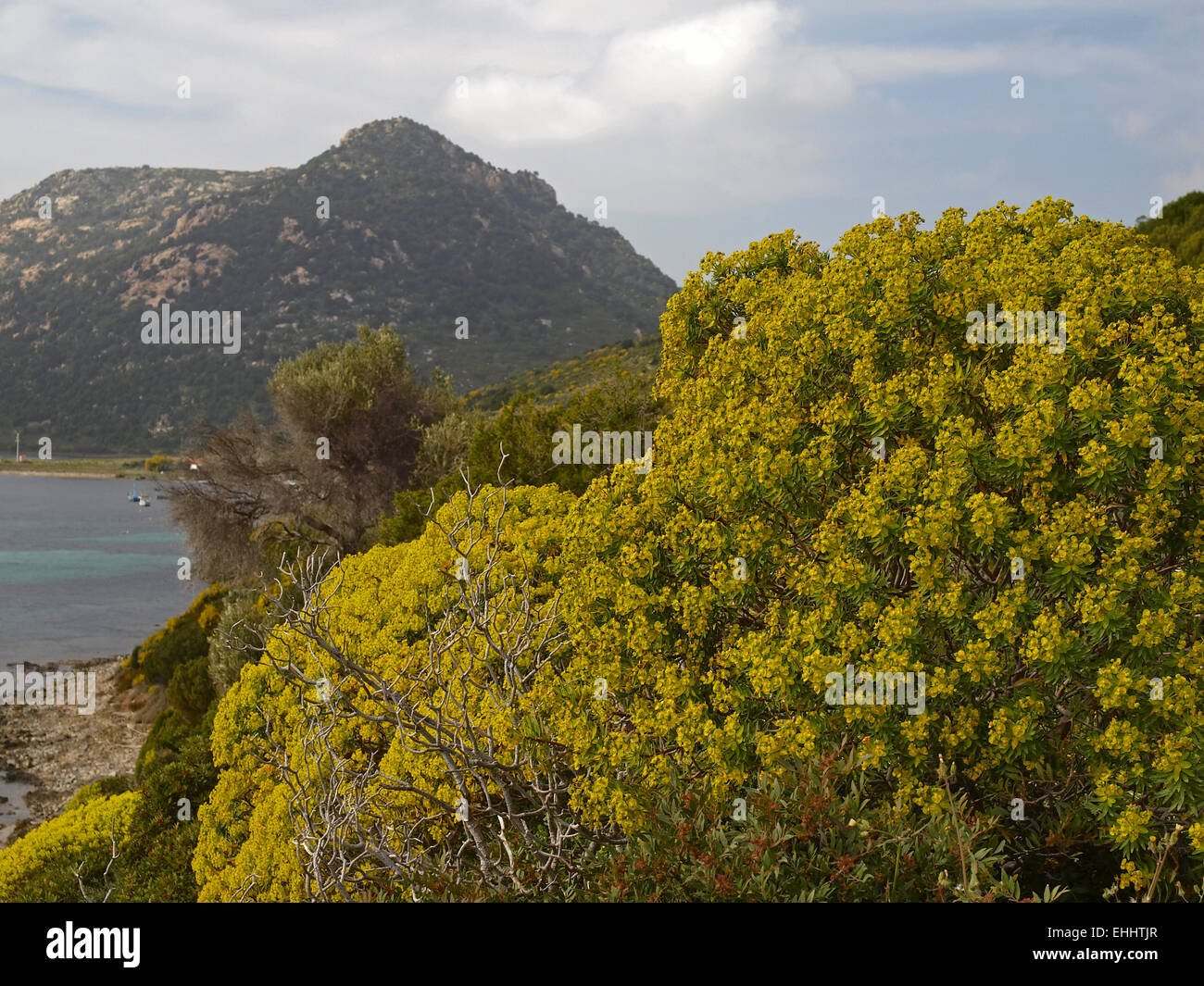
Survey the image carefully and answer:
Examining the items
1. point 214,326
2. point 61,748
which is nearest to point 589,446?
point 61,748

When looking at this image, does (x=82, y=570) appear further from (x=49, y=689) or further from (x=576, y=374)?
(x=576, y=374)

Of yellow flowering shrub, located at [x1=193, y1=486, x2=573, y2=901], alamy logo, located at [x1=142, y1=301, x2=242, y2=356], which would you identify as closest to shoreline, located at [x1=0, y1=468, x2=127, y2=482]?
alamy logo, located at [x1=142, y1=301, x2=242, y2=356]

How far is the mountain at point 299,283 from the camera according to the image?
343 feet

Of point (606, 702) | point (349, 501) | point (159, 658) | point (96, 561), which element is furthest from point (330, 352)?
point (96, 561)

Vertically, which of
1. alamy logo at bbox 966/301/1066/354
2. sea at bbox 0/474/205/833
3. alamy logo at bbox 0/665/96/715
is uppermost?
alamy logo at bbox 966/301/1066/354

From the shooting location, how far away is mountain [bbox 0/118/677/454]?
10444cm

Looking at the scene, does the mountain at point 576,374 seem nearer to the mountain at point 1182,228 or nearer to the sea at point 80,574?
the sea at point 80,574

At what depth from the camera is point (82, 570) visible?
254 feet

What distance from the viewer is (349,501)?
92.4 feet

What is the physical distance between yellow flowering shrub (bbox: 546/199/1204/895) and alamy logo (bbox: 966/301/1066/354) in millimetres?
52

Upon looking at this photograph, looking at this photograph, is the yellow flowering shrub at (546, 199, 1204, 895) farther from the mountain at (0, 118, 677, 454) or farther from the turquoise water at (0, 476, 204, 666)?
the mountain at (0, 118, 677, 454)

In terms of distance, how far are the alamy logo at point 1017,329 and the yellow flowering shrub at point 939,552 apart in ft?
0.17

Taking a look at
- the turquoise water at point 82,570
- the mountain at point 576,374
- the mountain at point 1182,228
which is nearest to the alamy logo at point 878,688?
the mountain at point 1182,228

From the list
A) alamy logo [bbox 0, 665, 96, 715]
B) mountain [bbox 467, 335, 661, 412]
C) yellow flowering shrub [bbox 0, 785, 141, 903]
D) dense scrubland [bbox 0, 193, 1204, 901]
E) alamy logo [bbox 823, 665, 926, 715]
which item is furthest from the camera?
mountain [bbox 467, 335, 661, 412]
